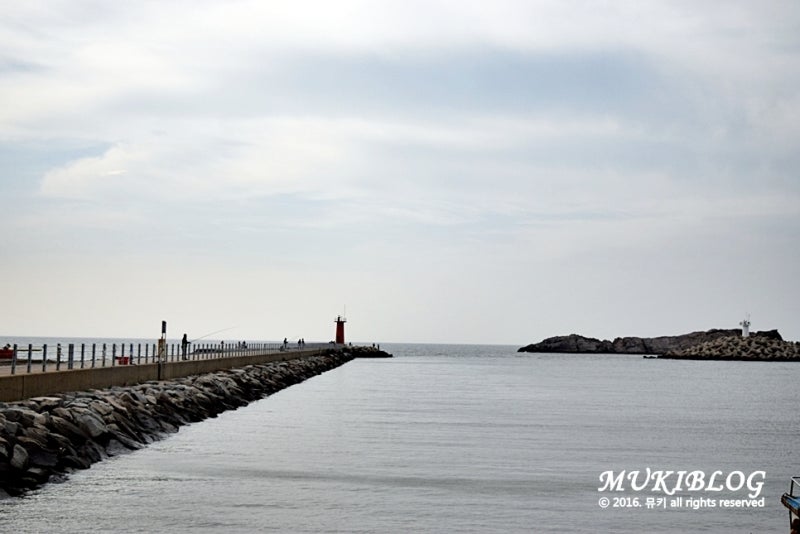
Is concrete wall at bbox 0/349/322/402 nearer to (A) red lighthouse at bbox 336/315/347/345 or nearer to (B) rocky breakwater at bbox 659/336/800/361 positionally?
(A) red lighthouse at bbox 336/315/347/345

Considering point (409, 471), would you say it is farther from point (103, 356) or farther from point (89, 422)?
point (103, 356)

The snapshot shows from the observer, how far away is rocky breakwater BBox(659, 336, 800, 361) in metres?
148

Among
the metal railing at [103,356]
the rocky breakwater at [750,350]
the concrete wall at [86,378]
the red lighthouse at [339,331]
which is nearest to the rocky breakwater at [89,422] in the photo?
the concrete wall at [86,378]

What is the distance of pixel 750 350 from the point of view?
150m

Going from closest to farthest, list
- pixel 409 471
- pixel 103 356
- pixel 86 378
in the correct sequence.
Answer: pixel 409 471, pixel 86 378, pixel 103 356

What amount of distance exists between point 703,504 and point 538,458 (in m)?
5.54

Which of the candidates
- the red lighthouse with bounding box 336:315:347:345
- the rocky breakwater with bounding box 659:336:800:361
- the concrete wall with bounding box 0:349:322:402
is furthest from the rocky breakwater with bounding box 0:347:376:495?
the rocky breakwater with bounding box 659:336:800:361

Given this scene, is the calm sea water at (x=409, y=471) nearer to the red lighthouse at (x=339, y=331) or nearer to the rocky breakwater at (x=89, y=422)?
the rocky breakwater at (x=89, y=422)

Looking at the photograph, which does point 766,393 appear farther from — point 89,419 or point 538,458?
point 89,419

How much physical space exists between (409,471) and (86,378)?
393 inches

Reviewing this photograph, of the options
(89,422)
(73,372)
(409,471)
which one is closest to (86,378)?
(73,372)

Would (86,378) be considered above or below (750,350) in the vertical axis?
below

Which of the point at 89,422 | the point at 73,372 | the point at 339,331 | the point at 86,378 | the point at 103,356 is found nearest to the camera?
the point at 89,422

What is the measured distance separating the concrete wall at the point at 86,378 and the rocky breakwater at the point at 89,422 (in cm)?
42
